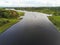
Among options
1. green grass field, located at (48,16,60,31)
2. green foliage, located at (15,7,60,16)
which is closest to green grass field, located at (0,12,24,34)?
green foliage, located at (15,7,60,16)

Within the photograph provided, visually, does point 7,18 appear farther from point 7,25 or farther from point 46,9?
point 46,9

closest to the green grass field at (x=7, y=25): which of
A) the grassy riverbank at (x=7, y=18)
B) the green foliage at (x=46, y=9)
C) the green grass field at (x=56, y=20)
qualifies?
the grassy riverbank at (x=7, y=18)

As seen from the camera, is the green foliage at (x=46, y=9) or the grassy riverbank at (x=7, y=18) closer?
the grassy riverbank at (x=7, y=18)

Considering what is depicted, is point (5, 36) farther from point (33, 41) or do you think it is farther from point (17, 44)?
point (33, 41)

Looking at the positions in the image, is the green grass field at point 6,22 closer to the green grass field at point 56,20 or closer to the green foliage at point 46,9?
the green foliage at point 46,9

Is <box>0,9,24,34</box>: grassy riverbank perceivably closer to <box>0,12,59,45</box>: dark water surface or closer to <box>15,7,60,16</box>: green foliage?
<box>0,12,59,45</box>: dark water surface

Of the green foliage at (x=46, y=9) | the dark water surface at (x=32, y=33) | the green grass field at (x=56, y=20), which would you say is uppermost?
the green foliage at (x=46, y=9)

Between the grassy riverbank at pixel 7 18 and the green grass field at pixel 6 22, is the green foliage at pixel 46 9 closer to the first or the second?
the grassy riverbank at pixel 7 18

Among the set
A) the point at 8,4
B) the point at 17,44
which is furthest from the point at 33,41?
the point at 8,4

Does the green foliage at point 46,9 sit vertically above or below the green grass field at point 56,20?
above
